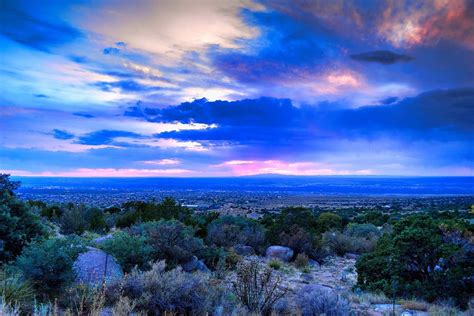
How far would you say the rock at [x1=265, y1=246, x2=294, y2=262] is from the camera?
64.7 feet

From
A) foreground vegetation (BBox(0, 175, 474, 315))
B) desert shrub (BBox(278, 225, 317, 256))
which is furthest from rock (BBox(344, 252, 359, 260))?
desert shrub (BBox(278, 225, 317, 256))

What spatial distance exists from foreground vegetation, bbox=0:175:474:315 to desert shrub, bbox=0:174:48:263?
3 centimetres

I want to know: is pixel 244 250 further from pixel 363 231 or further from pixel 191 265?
pixel 363 231

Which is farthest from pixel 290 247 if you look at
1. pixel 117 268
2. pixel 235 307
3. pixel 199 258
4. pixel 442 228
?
pixel 235 307

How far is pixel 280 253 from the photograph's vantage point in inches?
786

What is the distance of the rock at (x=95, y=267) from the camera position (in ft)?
33.0

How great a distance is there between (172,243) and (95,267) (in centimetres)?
361

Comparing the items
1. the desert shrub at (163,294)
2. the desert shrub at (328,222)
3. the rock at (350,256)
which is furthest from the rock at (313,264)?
the desert shrub at (163,294)

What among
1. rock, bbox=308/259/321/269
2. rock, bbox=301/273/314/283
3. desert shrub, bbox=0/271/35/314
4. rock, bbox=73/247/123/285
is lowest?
rock, bbox=308/259/321/269

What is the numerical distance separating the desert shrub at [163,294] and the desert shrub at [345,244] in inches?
620

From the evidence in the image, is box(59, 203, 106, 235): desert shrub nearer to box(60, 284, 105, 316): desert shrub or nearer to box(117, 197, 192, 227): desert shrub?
box(117, 197, 192, 227): desert shrub

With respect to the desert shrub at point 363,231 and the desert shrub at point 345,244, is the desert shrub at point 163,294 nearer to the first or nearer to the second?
the desert shrub at point 345,244

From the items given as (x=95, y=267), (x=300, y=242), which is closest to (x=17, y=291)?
(x=95, y=267)

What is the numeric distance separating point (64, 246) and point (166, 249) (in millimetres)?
5148
